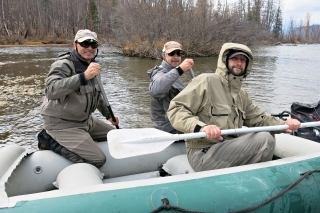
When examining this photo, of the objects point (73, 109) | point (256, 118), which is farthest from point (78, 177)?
point (256, 118)

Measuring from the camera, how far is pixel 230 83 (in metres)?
2.73

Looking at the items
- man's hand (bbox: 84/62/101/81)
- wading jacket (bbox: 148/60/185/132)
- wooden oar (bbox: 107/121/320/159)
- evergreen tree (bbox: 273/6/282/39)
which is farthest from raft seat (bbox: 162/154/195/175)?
evergreen tree (bbox: 273/6/282/39)

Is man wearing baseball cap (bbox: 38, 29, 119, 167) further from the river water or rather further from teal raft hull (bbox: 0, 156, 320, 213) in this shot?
the river water

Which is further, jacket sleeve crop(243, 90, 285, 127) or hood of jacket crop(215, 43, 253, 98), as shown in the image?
jacket sleeve crop(243, 90, 285, 127)

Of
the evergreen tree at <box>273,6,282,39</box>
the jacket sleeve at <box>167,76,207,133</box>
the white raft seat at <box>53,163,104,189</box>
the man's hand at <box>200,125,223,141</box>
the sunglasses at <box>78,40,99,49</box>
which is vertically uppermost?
the evergreen tree at <box>273,6,282,39</box>

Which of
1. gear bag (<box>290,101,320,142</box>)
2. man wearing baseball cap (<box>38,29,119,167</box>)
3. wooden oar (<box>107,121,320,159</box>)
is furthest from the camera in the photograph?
gear bag (<box>290,101,320,142</box>)

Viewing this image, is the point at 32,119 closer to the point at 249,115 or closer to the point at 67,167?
the point at 67,167

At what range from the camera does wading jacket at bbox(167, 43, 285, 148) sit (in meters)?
2.54

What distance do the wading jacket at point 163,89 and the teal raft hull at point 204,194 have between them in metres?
1.23

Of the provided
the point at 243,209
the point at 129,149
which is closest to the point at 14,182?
the point at 129,149

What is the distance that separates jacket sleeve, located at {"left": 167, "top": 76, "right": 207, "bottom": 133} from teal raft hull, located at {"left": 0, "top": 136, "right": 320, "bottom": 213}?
405mm

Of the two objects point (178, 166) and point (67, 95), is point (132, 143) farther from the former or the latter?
point (67, 95)

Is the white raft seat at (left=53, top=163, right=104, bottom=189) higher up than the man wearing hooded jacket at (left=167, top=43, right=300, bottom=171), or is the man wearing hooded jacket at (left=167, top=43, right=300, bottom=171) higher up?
the man wearing hooded jacket at (left=167, top=43, right=300, bottom=171)

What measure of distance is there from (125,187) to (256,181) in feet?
3.12
